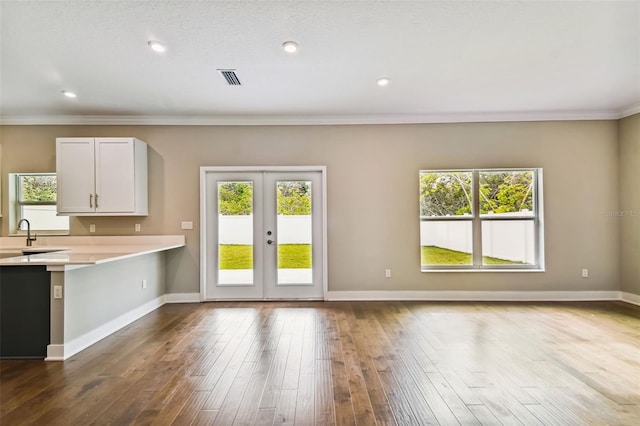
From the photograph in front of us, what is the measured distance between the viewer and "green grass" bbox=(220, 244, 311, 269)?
4.86 m

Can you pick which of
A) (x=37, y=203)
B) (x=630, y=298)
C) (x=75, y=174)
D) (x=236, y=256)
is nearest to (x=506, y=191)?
(x=630, y=298)

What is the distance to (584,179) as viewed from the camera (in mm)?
4727

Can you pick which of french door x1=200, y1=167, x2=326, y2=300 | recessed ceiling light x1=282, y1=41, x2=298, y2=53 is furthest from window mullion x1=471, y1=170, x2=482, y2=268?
recessed ceiling light x1=282, y1=41, x2=298, y2=53

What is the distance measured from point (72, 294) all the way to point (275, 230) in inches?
101

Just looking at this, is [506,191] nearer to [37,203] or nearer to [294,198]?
[294,198]

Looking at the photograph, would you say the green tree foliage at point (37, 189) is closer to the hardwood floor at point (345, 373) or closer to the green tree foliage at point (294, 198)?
the hardwood floor at point (345, 373)

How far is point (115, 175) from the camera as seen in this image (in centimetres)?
440

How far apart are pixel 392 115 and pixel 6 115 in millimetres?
5833

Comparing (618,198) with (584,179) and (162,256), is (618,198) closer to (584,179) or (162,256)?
(584,179)

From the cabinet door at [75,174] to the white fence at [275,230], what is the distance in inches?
71.4

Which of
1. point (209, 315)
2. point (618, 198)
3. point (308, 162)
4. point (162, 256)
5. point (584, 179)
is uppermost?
point (308, 162)

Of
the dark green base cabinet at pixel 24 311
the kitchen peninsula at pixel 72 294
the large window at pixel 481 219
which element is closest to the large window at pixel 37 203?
the kitchen peninsula at pixel 72 294

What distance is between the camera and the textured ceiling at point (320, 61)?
93.3 inches

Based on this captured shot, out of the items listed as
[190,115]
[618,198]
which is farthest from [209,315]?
[618,198]
